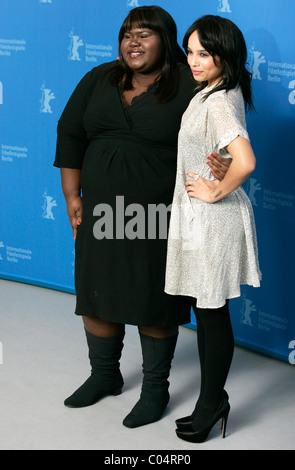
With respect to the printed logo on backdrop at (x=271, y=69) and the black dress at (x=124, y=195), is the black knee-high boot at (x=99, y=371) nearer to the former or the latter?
the black dress at (x=124, y=195)

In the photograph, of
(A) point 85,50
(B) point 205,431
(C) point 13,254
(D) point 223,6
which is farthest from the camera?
(C) point 13,254

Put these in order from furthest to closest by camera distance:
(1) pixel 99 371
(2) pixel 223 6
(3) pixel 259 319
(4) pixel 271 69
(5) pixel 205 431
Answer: (3) pixel 259 319 < (2) pixel 223 6 < (4) pixel 271 69 < (1) pixel 99 371 < (5) pixel 205 431

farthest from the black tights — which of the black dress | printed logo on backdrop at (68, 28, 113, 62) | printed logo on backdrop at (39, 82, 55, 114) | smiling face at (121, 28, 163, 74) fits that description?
printed logo on backdrop at (39, 82, 55, 114)

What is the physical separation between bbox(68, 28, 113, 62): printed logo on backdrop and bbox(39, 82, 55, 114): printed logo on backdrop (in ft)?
0.74

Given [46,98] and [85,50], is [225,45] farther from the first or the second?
[46,98]

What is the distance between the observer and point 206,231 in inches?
87.0

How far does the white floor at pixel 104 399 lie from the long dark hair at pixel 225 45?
1.20 meters

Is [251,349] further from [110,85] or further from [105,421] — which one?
[110,85]

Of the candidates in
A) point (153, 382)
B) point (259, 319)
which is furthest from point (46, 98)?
point (153, 382)

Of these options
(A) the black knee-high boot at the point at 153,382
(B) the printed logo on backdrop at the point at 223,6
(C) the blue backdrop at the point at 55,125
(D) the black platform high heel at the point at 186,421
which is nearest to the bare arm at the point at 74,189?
(A) the black knee-high boot at the point at 153,382

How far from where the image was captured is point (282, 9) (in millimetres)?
2912

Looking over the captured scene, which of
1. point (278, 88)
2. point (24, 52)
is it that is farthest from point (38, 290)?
point (278, 88)

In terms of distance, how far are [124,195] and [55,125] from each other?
1591mm

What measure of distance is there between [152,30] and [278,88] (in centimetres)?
84
